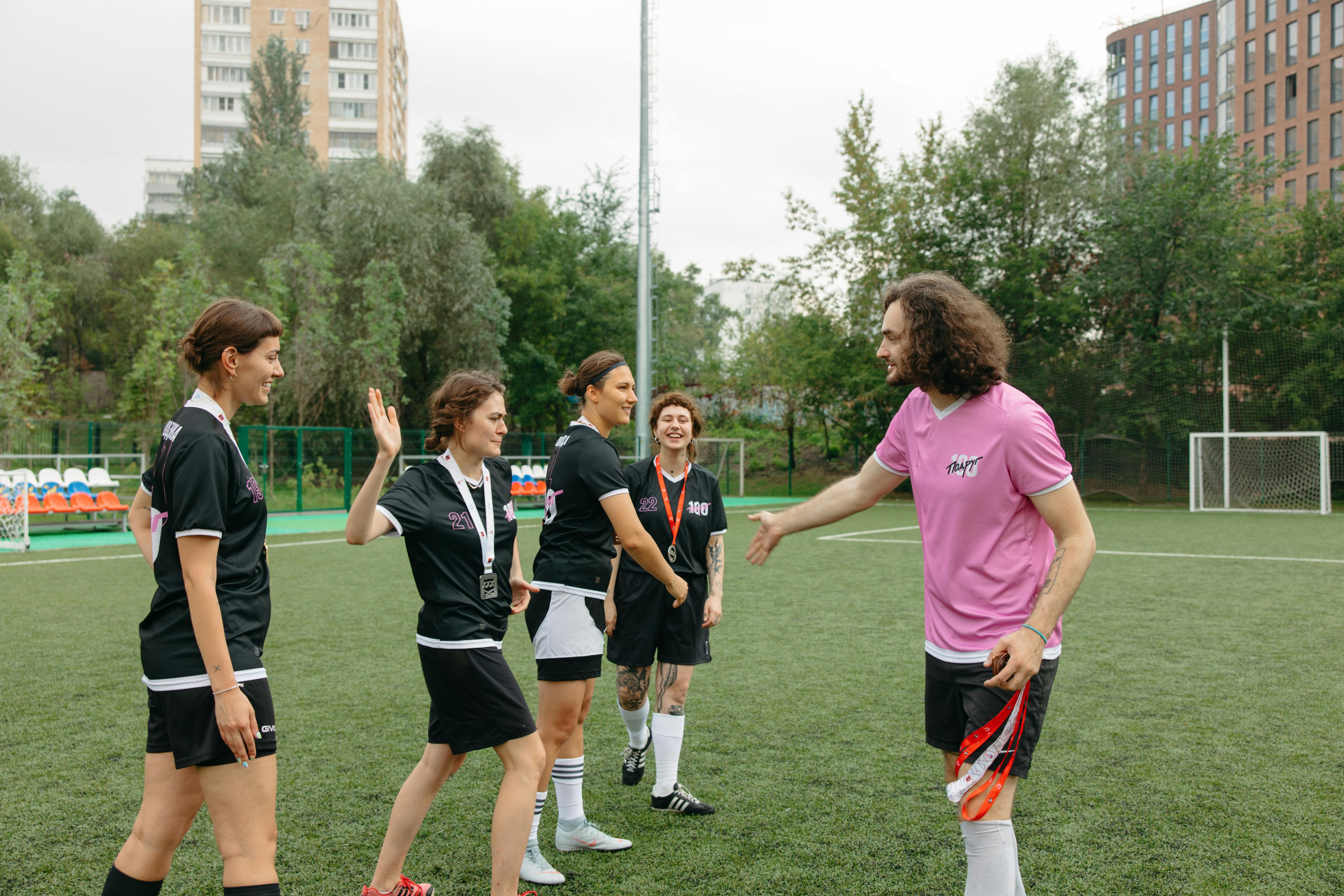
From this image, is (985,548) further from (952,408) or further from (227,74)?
(227,74)

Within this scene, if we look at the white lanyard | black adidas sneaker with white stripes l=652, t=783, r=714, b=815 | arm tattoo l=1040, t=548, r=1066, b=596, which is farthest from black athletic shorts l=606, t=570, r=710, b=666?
arm tattoo l=1040, t=548, r=1066, b=596

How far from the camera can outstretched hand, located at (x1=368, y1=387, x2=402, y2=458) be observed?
278 cm

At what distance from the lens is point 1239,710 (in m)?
5.55

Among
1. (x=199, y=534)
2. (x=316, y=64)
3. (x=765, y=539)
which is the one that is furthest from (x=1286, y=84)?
(x=199, y=534)

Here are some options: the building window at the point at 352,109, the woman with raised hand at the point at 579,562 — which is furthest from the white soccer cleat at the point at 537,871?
the building window at the point at 352,109

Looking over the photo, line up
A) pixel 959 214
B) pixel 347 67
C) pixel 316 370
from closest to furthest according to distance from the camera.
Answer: pixel 316 370, pixel 959 214, pixel 347 67

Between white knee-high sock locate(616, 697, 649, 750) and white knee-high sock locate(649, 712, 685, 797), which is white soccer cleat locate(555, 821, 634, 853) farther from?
white knee-high sock locate(616, 697, 649, 750)

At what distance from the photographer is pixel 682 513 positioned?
4.42m

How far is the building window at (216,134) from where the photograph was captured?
248 feet

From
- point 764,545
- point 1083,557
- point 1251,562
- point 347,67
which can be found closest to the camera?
point 1083,557

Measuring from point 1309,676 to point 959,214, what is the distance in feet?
93.8

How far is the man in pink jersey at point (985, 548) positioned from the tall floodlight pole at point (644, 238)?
76.5 feet

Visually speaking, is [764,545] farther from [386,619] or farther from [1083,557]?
[386,619]

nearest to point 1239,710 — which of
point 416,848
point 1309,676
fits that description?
point 1309,676
